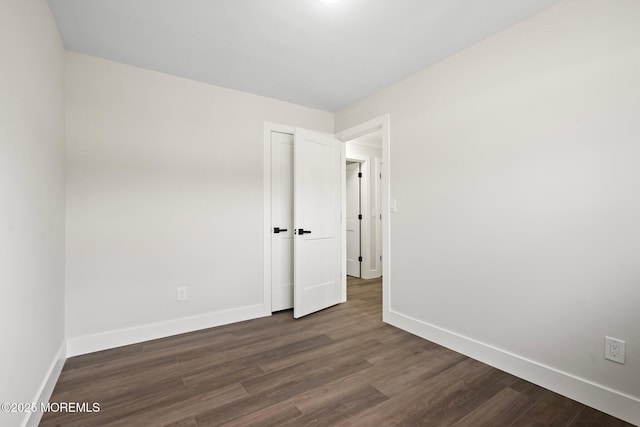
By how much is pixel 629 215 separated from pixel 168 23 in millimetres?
3072

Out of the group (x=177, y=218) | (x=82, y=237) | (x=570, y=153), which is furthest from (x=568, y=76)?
(x=82, y=237)

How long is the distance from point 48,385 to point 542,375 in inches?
122

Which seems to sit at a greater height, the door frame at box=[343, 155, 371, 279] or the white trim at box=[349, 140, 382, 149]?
the white trim at box=[349, 140, 382, 149]

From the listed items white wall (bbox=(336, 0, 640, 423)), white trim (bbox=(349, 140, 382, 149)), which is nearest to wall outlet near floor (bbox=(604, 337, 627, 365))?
white wall (bbox=(336, 0, 640, 423))

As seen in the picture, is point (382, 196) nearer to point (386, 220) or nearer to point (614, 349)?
point (386, 220)

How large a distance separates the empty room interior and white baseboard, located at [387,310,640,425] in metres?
0.01

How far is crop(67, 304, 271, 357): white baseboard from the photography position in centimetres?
233

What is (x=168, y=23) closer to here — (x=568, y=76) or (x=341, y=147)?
(x=341, y=147)

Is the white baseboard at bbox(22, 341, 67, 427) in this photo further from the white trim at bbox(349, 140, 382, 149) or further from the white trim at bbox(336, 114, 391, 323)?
the white trim at bbox(349, 140, 382, 149)

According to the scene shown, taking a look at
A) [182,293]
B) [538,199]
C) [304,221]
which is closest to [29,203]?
[182,293]

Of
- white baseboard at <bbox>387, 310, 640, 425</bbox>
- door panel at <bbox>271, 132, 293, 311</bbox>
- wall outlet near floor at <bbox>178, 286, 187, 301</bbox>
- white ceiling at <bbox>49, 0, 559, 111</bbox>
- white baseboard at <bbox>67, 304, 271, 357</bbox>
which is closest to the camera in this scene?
white baseboard at <bbox>387, 310, 640, 425</bbox>

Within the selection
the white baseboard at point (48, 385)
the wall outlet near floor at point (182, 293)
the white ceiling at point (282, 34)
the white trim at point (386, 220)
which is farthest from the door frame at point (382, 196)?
the white baseboard at point (48, 385)

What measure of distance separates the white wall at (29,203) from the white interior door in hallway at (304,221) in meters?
1.83

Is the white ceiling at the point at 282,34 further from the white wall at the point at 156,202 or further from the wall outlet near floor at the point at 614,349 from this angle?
the wall outlet near floor at the point at 614,349
